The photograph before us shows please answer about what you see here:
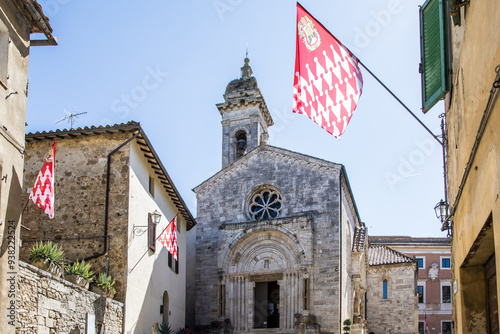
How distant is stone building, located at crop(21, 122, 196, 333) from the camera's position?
18.8 meters

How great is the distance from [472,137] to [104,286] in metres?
12.3

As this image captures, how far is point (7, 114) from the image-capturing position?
33.8ft

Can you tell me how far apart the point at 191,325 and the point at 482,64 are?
2578 centimetres

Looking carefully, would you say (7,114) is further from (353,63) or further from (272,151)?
(272,151)

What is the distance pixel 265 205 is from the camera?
3036 cm

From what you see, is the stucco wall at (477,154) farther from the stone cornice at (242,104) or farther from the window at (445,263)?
the window at (445,263)

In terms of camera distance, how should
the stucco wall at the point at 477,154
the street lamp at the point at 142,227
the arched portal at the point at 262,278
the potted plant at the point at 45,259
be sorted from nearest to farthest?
the stucco wall at the point at 477,154
the potted plant at the point at 45,259
the street lamp at the point at 142,227
the arched portal at the point at 262,278

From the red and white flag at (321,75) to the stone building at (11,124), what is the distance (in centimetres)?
495

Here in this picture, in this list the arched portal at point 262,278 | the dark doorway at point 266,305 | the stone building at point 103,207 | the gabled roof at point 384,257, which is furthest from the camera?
the gabled roof at point 384,257

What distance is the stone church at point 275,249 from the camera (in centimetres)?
2769

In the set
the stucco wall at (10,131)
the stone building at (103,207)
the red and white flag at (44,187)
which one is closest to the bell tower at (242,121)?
the stone building at (103,207)

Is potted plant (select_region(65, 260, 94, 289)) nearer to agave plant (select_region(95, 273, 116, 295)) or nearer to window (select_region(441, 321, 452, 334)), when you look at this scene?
agave plant (select_region(95, 273, 116, 295))

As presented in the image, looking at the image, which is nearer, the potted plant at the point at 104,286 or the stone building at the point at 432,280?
the potted plant at the point at 104,286

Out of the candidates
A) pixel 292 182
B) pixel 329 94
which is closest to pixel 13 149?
pixel 329 94
